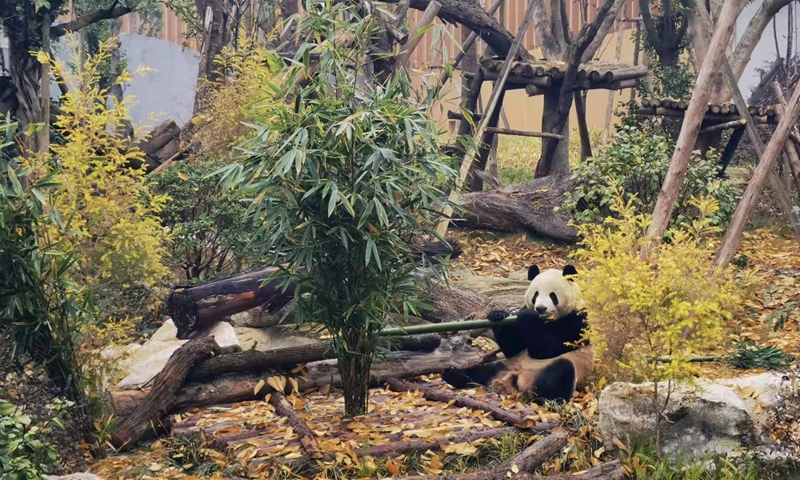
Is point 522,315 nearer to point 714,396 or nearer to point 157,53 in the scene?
point 714,396

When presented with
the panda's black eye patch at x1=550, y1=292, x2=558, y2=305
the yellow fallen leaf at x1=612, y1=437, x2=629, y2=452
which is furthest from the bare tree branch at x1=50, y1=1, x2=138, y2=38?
the yellow fallen leaf at x1=612, y1=437, x2=629, y2=452

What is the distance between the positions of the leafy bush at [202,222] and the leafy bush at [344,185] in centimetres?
288

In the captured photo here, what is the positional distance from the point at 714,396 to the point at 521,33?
7173 mm

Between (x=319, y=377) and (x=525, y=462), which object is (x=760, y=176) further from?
(x=319, y=377)

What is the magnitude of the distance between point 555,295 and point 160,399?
96.9 inches

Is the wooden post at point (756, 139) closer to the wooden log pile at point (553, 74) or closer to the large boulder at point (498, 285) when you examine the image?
the large boulder at point (498, 285)

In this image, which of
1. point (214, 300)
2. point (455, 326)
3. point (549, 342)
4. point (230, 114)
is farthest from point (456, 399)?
point (230, 114)

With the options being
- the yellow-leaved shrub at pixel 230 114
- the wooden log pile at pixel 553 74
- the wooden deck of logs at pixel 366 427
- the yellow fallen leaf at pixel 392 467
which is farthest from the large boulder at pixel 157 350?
the wooden log pile at pixel 553 74

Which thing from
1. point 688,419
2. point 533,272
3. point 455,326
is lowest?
point 688,419

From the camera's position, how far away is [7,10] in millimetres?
7766

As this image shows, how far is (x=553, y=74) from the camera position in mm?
10906

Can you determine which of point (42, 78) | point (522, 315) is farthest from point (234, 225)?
point (522, 315)

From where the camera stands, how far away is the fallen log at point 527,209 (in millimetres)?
9602

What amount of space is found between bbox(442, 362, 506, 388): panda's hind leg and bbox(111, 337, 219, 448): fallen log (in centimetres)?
154
